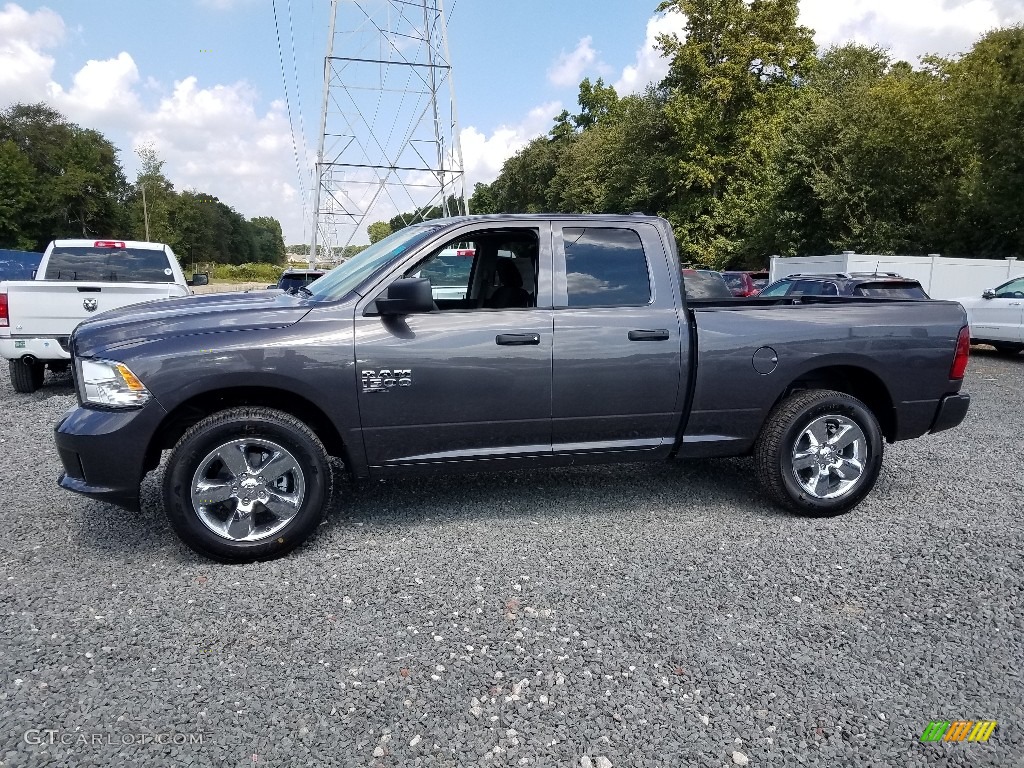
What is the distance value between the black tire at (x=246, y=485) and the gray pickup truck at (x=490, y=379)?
0.04 ft

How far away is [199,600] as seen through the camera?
3303 millimetres

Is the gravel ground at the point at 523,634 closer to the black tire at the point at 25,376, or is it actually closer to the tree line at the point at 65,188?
the black tire at the point at 25,376

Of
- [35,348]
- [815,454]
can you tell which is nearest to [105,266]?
[35,348]

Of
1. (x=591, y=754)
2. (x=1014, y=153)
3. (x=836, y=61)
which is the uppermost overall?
(x=836, y=61)

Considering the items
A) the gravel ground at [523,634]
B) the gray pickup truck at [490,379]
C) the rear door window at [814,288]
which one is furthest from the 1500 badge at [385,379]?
the rear door window at [814,288]

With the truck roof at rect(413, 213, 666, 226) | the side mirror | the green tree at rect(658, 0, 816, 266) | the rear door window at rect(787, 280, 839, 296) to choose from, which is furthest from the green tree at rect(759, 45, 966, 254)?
the side mirror

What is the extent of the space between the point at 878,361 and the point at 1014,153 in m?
22.6

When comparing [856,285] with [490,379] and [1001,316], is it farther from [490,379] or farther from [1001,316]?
[490,379]

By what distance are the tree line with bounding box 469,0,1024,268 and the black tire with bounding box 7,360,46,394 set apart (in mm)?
25655

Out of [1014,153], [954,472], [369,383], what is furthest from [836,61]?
[369,383]

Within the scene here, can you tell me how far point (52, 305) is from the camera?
7527 millimetres

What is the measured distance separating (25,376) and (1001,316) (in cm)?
1561

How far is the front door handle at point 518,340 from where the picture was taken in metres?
3.91

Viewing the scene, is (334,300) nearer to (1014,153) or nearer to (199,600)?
(199,600)
